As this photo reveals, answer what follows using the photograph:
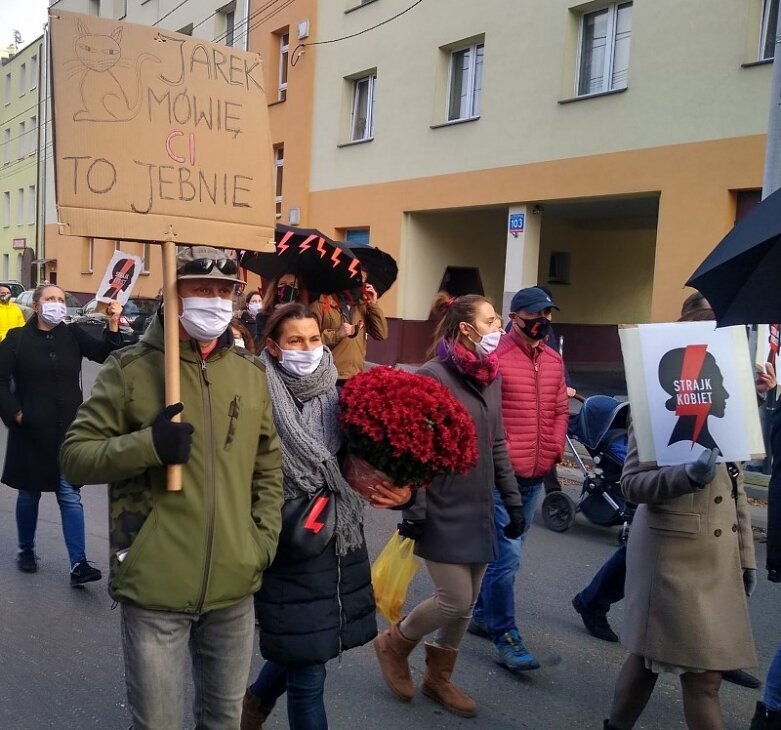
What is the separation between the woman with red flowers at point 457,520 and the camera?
3.72 m

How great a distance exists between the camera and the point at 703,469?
9.46 ft

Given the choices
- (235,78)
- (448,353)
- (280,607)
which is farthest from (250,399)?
(448,353)

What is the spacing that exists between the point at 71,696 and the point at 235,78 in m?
2.81

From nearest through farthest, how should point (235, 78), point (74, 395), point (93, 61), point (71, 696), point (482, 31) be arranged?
point (93, 61) → point (235, 78) → point (71, 696) → point (74, 395) → point (482, 31)

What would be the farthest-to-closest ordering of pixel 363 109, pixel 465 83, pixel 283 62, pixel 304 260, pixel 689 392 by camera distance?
pixel 283 62 < pixel 363 109 < pixel 465 83 < pixel 304 260 < pixel 689 392

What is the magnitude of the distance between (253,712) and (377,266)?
5376 millimetres

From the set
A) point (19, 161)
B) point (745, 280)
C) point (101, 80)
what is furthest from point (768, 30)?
point (19, 161)

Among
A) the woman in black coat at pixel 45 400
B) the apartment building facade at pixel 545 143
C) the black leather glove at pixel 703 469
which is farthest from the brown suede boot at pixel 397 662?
the apartment building facade at pixel 545 143

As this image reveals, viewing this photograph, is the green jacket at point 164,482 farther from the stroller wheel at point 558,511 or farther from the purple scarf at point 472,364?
the stroller wheel at point 558,511

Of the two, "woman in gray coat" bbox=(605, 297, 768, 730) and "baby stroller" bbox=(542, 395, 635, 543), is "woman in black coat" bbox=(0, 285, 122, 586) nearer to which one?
"woman in gray coat" bbox=(605, 297, 768, 730)

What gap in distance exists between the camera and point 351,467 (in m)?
3.02

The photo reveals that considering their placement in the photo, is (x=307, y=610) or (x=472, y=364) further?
(x=472, y=364)

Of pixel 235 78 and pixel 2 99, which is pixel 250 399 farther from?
pixel 2 99

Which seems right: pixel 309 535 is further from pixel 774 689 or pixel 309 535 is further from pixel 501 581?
pixel 774 689
